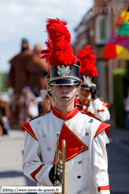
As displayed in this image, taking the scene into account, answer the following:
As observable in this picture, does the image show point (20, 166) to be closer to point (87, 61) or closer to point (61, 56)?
point (87, 61)

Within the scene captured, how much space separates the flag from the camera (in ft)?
48.0

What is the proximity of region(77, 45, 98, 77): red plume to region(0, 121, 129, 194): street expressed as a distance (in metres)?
2.08

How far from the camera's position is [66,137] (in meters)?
3.43

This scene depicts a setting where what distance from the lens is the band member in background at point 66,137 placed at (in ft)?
11.0

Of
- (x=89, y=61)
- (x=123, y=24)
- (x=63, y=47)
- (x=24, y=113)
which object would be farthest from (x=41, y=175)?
(x=24, y=113)

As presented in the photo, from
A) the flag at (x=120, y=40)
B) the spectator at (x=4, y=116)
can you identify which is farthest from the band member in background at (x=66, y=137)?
the spectator at (x=4, y=116)

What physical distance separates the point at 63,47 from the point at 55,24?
0.68 feet

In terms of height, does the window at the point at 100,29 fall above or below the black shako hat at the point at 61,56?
above

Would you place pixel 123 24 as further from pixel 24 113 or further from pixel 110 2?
pixel 110 2

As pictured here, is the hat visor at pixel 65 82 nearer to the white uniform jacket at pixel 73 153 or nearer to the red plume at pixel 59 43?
the red plume at pixel 59 43

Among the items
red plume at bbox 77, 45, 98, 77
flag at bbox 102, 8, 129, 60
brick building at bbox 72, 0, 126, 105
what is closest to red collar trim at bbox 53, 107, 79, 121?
red plume at bbox 77, 45, 98, 77

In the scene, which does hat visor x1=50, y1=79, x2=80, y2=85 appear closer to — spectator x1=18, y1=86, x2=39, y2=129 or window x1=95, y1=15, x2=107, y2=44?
spectator x1=18, y1=86, x2=39, y2=129

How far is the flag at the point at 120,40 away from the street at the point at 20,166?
10.4 feet

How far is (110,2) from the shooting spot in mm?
36188
